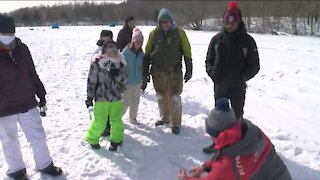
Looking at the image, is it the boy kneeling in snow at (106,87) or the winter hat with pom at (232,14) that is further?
the boy kneeling in snow at (106,87)

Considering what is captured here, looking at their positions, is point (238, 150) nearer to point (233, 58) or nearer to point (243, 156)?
point (243, 156)

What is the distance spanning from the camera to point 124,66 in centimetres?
482

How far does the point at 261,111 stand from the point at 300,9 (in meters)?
34.4

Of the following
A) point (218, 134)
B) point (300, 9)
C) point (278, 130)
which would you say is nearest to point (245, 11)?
point (300, 9)

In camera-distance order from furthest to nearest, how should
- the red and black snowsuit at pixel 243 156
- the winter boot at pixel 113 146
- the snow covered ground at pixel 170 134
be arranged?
1. the winter boot at pixel 113 146
2. the snow covered ground at pixel 170 134
3. the red and black snowsuit at pixel 243 156

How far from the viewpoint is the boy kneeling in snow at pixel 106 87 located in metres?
4.65

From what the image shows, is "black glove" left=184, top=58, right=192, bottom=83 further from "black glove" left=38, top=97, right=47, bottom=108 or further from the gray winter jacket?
"black glove" left=38, top=97, right=47, bottom=108

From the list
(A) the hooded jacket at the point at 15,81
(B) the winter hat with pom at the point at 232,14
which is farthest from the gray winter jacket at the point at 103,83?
(B) the winter hat with pom at the point at 232,14

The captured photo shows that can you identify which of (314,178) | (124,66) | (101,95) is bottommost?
(314,178)

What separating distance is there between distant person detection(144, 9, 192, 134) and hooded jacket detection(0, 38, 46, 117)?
6.52 feet

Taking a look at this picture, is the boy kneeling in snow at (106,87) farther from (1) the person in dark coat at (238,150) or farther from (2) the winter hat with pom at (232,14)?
(1) the person in dark coat at (238,150)

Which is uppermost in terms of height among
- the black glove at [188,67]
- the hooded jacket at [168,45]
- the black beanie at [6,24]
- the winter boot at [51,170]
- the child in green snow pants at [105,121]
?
the black beanie at [6,24]

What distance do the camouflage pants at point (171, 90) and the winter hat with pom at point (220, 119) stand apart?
265 cm

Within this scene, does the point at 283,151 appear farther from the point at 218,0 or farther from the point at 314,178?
the point at 218,0
